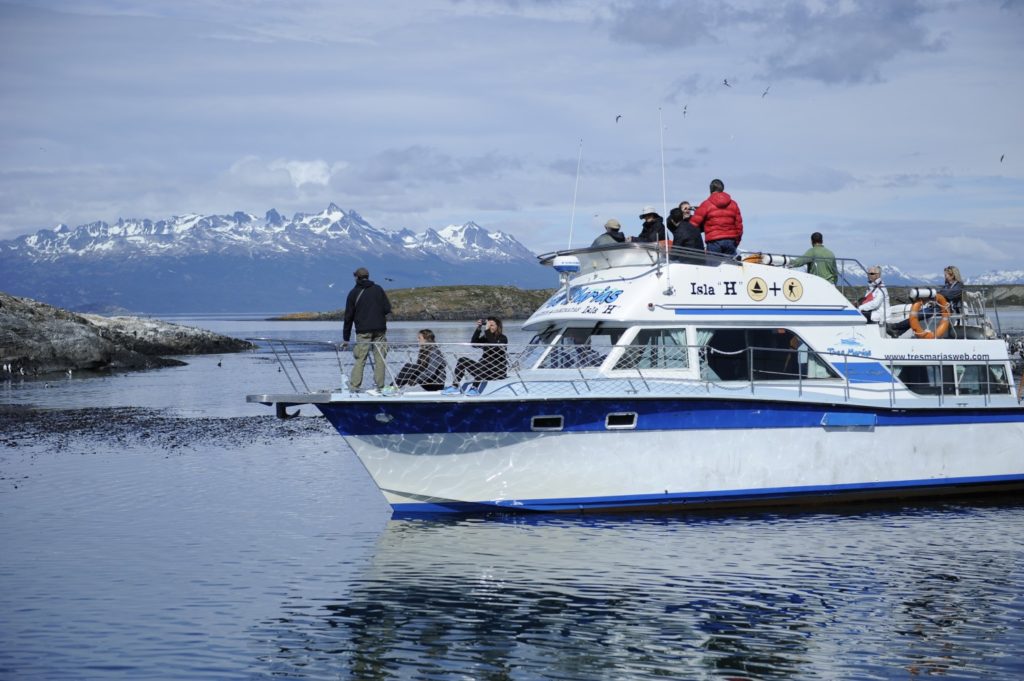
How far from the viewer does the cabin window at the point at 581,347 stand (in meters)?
17.9

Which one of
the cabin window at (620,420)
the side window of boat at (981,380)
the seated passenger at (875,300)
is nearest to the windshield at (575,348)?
the cabin window at (620,420)

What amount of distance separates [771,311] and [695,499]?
3222 millimetres

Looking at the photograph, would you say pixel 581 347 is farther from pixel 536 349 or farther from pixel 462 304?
pixel 462 304

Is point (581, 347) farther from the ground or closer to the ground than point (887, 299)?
closer to the ground

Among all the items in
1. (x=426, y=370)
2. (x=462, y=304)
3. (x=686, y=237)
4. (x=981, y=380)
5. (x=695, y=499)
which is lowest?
(x=695, y=499)

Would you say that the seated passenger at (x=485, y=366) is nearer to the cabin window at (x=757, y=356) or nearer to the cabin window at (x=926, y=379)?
the cabin window at (x=757, y=356)

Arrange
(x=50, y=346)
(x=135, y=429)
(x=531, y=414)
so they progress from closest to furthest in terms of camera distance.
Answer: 1. (x=531, y=414)
2. (x=135, y=429)
3. (x=50, y=346)

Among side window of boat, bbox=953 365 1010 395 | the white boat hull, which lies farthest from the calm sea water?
side window of boat, bbox=953 365 1010 395

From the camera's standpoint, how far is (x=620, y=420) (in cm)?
1673

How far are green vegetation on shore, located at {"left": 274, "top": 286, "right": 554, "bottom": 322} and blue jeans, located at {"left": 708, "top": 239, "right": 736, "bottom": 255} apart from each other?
132 meters

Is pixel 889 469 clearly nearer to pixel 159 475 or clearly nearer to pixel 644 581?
pixel 644 581

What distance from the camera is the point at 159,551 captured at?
1571cm

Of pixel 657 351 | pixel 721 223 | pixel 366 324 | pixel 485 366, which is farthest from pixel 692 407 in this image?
pixel 366 324

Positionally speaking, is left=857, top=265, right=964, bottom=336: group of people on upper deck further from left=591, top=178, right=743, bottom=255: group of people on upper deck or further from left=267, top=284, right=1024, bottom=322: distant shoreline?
left=267, top=284, right=1024, bottom=322: distant shoreline
